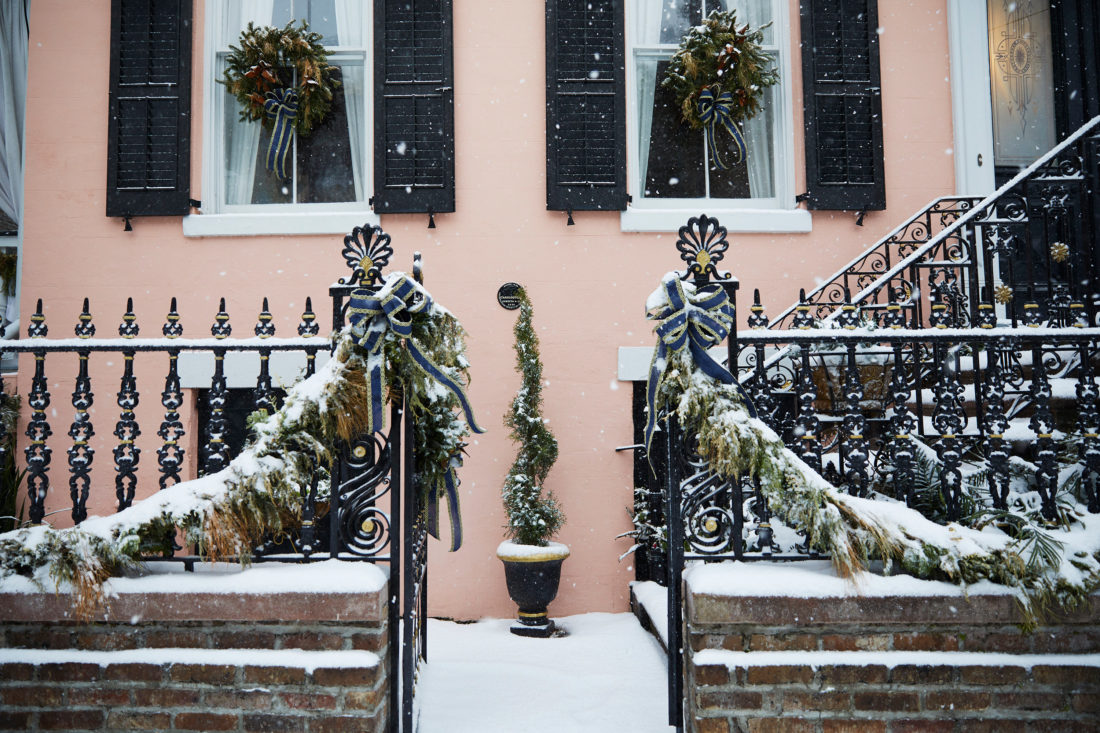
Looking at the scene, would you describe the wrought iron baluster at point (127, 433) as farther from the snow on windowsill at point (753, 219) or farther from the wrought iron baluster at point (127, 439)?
the snow on windowsill at point (753, 219)

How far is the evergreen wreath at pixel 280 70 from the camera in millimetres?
5418

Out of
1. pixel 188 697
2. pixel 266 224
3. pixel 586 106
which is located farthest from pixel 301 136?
pixel 188 697

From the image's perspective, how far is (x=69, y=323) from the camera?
5344mm

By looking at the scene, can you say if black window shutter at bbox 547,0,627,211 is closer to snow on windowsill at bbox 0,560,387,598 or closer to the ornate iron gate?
the ornate iron gate

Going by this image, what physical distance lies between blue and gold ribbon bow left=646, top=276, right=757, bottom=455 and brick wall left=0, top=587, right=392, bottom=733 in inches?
54.1

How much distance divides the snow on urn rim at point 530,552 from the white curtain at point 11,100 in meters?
4.89

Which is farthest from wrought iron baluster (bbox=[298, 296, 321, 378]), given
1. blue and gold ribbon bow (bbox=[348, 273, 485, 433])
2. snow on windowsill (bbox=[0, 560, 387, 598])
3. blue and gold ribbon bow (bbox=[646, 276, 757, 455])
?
blue and gold ribbon bow (bbox=[646, 276, 757, 455])

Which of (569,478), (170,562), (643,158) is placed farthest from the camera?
(643,158)

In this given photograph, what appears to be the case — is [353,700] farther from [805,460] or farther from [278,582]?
[805,460]

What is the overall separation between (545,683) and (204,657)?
1.49m

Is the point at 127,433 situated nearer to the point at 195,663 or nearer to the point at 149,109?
the point at 195,663

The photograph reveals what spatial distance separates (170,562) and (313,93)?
12.1 feet

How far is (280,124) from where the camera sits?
221 inches

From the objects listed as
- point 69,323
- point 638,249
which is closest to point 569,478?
point 638,249
